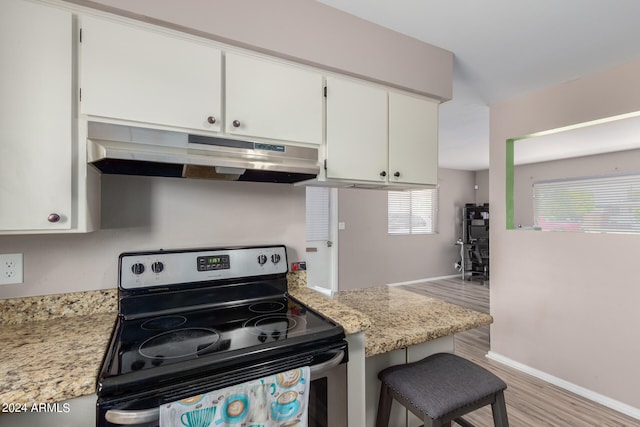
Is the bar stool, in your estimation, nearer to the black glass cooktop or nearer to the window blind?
the black glass cooktop

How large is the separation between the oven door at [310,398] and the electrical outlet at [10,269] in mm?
831

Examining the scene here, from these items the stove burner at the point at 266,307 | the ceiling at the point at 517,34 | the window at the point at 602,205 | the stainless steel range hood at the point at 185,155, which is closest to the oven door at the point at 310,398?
the stove burner at the point at 266,307

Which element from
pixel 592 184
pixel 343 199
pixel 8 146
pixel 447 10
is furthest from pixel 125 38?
pixel 592 184

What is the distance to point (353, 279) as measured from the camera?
507cm

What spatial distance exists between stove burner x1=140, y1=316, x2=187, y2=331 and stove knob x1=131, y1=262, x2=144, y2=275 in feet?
0.69

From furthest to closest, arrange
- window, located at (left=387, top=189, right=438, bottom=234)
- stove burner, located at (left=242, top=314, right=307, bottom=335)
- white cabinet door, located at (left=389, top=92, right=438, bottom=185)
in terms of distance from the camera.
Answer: window, located at (left=387, top=189, right=438, bottom=234) → white cabinet door, located at (left=389, top=92, right=438, bottom=185) → stove burner, located at (left=242, top=314, right=307, bottom=335)

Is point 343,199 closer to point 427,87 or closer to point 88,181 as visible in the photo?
point 427,87

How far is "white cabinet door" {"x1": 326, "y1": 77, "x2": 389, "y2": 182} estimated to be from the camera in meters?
1.64

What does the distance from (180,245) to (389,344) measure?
1.09 metres

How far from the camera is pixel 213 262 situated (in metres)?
1.53

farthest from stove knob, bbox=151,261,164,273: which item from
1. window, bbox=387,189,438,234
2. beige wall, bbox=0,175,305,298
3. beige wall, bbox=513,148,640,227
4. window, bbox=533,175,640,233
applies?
window, bbox=387,189,438,234

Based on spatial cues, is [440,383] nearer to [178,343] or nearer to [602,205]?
[178,343]

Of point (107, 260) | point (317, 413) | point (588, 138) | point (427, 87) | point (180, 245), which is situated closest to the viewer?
point (317, 413)

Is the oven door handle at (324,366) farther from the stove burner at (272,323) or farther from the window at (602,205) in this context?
the window at (602,205)
